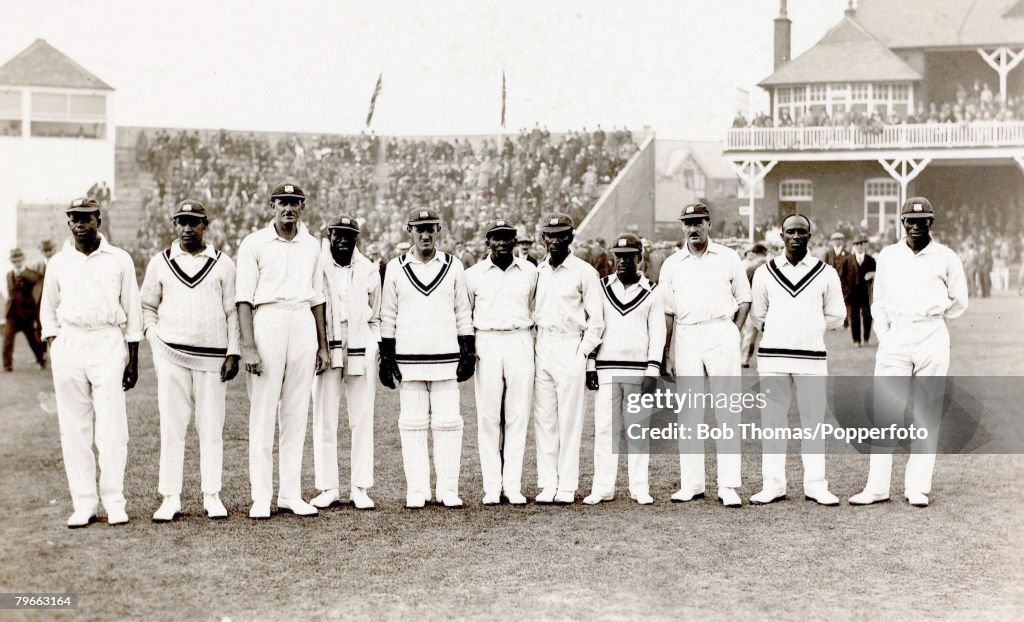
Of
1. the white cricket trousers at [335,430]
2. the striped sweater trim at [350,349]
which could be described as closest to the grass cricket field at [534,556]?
the white cricket trousers at [335,430]

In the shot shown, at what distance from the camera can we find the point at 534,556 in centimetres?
660

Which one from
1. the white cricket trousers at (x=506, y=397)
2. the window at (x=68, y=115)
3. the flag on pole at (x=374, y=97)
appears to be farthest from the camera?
the window at (x=68, y=115)

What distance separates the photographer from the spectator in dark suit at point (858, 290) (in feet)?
61.2

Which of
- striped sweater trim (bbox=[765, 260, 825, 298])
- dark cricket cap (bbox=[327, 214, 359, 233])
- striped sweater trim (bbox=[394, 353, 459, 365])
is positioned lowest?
striped sweater trim (bbox=[394, 353, 459, 365])

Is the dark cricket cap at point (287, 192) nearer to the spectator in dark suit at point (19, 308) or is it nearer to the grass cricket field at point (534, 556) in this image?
the grass cricket field at point (534, 556)

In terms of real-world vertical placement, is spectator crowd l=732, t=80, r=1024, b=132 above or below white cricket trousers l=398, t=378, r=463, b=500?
above

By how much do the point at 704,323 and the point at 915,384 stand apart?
5.18 feet

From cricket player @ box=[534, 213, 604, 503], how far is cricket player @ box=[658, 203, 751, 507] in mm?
601

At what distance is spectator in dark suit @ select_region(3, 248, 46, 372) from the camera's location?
1670 centimetres

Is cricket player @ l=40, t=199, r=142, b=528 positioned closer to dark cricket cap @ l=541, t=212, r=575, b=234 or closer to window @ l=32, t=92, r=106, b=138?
dark cricket cap @ l=541, t=212, r=575, b=234

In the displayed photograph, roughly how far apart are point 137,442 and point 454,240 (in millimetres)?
16269

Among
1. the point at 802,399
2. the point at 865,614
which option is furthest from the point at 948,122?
the point at 865,614

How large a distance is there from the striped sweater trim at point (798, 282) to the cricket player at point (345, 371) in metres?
2.93

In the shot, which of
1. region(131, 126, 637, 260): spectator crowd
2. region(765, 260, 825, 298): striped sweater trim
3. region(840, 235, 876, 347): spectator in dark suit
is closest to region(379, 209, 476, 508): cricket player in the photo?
region(765, 260, 825, 298): striped sweater trim
